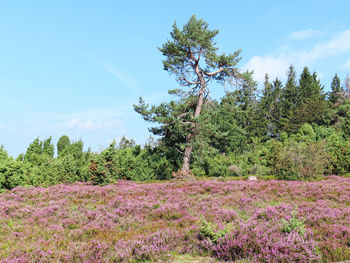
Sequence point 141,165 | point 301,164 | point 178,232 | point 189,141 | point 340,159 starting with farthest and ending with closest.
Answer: point 189,141, point 141,165, point 340,159, point 301,164, point 178,232

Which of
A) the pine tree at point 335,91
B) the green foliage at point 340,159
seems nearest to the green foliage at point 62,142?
the green foliage at point 340,159

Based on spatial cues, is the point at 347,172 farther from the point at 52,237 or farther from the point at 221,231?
the point at 52,237

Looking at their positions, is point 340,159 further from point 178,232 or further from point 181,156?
point 178,232

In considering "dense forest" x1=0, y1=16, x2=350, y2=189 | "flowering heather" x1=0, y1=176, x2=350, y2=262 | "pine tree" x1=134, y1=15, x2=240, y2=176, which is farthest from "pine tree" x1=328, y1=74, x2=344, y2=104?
"flowering heather" x1=0, y1=176, x2=350, y2=262

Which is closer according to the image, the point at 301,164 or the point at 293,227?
the point at 293,227

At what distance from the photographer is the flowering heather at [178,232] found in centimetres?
454

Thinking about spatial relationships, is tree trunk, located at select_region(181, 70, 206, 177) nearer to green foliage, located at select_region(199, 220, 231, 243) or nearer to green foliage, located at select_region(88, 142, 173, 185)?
green foliage, located at select_region(88, 142, 173, 185)

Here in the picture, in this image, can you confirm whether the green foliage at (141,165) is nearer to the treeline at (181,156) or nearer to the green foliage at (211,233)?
the treeline at (181,156)

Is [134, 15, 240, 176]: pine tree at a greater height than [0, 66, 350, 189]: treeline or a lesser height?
greater

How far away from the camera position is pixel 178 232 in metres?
5.68

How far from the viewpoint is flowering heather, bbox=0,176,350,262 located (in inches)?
179

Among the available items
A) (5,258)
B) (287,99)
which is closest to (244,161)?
(5,258)

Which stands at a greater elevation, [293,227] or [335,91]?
[335,91]

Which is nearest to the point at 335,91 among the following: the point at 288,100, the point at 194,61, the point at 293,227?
the point at 288,100
